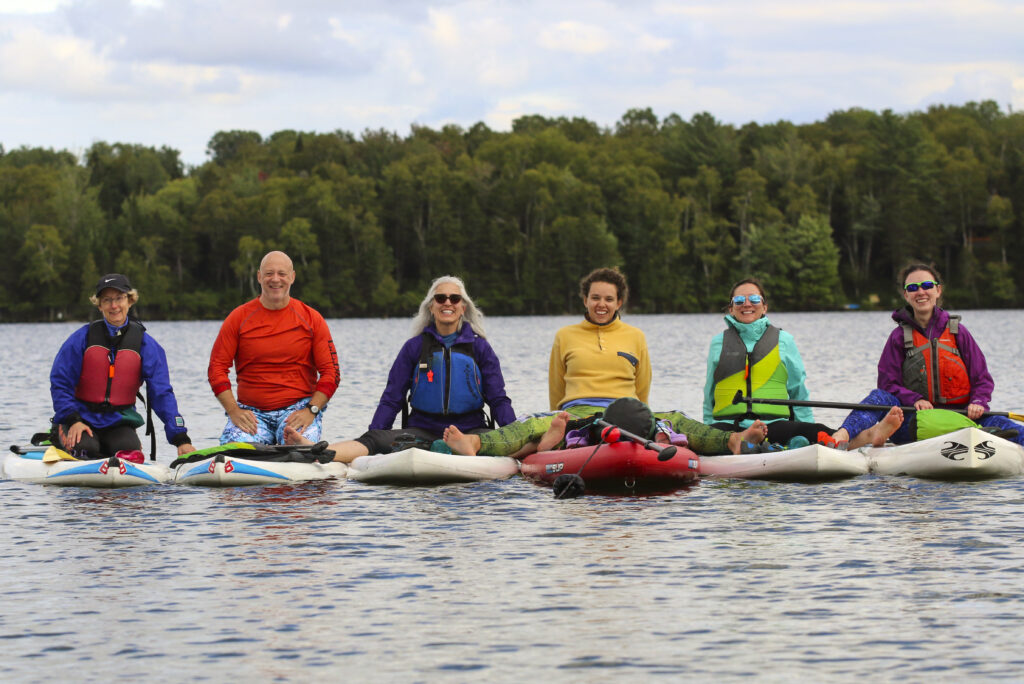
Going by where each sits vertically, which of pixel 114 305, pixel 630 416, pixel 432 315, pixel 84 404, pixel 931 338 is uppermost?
pixel 114 305

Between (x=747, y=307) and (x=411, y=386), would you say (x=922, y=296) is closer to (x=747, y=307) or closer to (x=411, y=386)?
(x=747, y=307)

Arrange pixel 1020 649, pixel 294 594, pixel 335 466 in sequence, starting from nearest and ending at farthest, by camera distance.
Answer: pixel 1020 649 → pixel 294 594 → pixel 335 466

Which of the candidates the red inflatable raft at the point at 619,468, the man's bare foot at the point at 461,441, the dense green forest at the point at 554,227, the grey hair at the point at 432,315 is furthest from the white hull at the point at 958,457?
the dense green forest at the point at 554,227

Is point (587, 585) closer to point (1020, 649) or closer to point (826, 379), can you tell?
point (1020, 649)

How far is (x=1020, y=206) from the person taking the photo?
7881 centimetres

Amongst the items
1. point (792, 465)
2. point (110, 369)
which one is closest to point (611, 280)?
point (792, 465)

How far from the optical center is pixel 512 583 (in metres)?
7.82

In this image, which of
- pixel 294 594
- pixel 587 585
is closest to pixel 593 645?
pixel 587 585

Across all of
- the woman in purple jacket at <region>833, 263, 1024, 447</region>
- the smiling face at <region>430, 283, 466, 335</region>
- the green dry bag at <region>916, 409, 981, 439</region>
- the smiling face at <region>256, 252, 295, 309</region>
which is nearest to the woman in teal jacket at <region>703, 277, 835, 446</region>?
the woman in purple jacket at <region>833, 263, 1024, 447</region>

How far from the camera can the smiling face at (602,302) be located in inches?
433

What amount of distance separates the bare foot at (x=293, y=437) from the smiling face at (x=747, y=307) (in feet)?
12.2

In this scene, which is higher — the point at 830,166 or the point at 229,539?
the point at 830,166

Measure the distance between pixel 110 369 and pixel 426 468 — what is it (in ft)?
8.75

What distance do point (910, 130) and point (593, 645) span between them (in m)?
82.0
